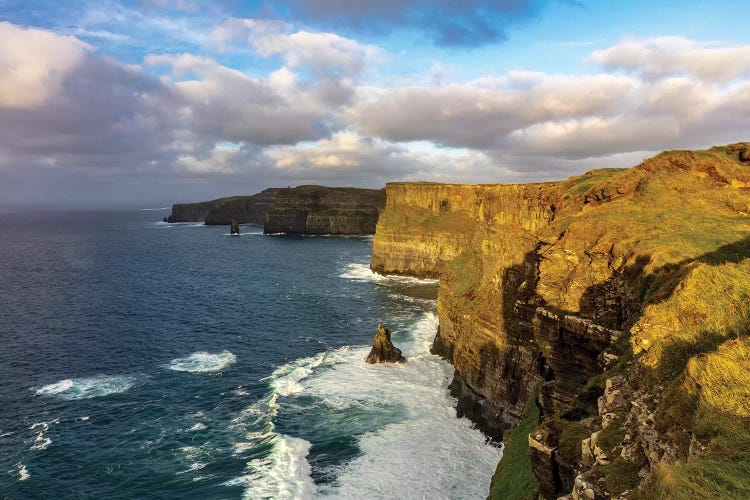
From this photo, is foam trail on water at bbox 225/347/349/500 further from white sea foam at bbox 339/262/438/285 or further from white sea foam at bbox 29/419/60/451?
white sea foam at bbox 339/262/438/285

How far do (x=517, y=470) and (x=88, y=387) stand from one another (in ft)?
138

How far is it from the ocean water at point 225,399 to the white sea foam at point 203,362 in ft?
1.09

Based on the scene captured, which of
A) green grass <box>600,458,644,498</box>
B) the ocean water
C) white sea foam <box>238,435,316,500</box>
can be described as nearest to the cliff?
green grass <box>600,458,644,498</box>

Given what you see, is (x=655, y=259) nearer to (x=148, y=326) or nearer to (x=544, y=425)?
(x=544, y=425)

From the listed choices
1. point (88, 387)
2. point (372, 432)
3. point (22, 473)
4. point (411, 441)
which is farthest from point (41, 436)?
point (411, 441)

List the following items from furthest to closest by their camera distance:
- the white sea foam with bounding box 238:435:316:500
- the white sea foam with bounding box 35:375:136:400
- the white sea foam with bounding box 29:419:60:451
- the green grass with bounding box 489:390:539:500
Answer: the white sea foam with bounding box 35:375:136:400 → the white sea foam with bounding box 29:419:60:451 → the white sea foam with bounding box 238:435:316:500 → the green grass with bounding box 489:390:539:500

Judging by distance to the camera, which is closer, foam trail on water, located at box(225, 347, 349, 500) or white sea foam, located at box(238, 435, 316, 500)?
white sea foam, located at box(238, 435, 316, 500)

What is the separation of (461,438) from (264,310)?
45829mm

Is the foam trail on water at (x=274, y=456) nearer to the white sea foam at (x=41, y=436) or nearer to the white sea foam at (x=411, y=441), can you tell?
the white sea foam at (x=411, y=441)

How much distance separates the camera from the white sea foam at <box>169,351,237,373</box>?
47.8 metres

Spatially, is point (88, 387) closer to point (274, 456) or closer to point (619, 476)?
point (274, 456)

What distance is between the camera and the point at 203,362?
49906 millimetres

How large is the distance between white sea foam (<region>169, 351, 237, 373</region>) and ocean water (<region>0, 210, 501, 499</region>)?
13.1 inches

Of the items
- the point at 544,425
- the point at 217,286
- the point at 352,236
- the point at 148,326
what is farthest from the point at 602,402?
the point at 352,236
